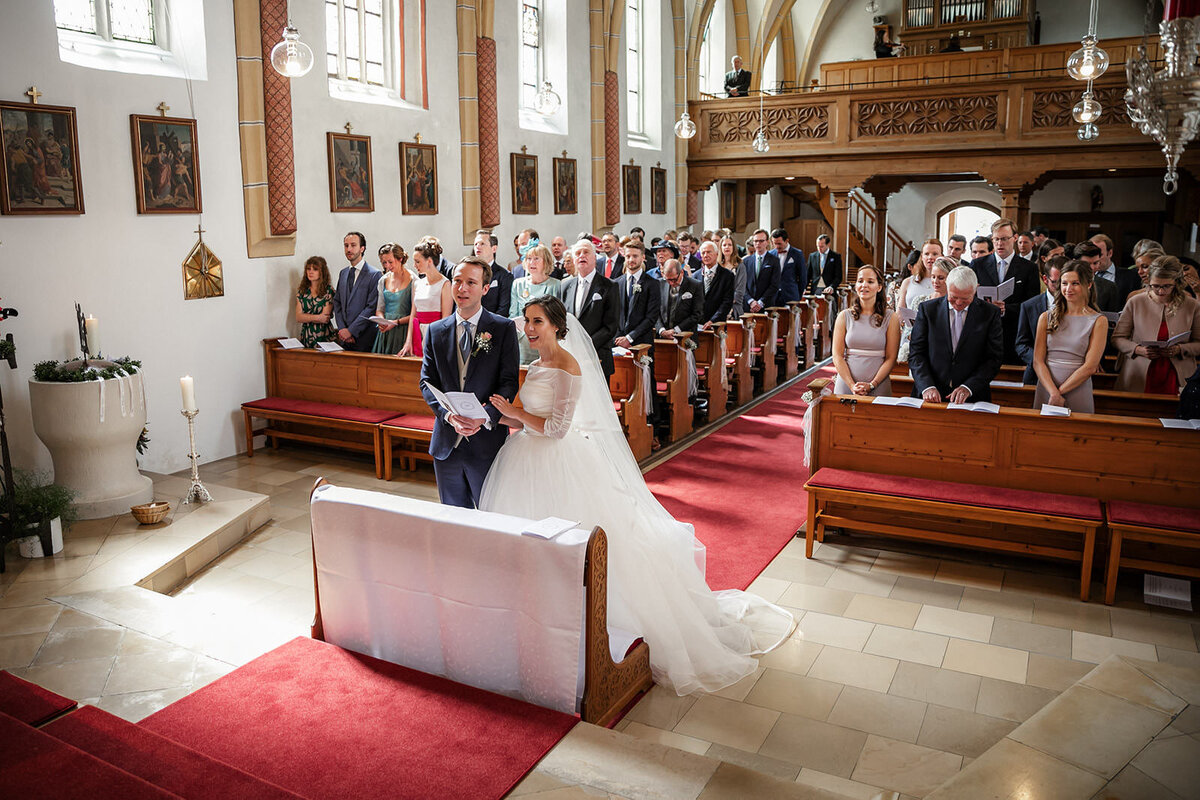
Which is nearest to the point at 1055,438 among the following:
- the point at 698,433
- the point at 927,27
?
the point at 698,433

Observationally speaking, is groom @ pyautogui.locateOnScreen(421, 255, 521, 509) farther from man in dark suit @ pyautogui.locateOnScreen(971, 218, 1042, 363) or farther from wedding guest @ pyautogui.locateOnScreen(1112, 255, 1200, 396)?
man in dark suit @ pyautogui.locateOnScreen(971, 218, 1042, 363)

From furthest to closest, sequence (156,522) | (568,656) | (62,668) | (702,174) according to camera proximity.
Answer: (702,174) → (156,522) → (62,668) → (568,656)

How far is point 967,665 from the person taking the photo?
164 inches

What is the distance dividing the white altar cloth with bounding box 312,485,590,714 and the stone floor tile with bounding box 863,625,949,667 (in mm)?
1362

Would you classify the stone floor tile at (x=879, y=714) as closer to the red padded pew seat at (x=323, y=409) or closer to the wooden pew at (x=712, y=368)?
the red padded pew seat at (x=323, y=409)

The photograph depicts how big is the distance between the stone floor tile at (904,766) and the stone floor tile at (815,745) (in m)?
0.05

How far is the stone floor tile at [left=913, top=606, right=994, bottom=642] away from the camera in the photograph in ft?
14.8

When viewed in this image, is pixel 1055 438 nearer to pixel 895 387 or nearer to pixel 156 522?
pixel 895 387

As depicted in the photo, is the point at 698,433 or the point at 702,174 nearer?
the point at 698,433

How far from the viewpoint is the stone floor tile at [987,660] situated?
4094 millimetres

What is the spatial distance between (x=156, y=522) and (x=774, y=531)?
13.1ft

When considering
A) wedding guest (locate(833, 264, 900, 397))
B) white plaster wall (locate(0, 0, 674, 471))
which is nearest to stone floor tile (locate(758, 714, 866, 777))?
wedding guest (locate(833, 264, 900, 397))

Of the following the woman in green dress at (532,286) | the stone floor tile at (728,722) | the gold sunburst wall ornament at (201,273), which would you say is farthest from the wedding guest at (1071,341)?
the gold sunburst wall ornament at (201,273)

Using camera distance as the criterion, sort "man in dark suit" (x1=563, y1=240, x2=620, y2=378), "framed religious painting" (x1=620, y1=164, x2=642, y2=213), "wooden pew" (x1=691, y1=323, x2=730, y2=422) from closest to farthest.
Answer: "man in dark suit" (x1=563, y1=240, x2=620, y2=378)
"wooden pew" (x1=691, y1=323, x2=730, y2=422)
"framed religious painting" (x1=620, y1=164, x2=642, y2=213)
